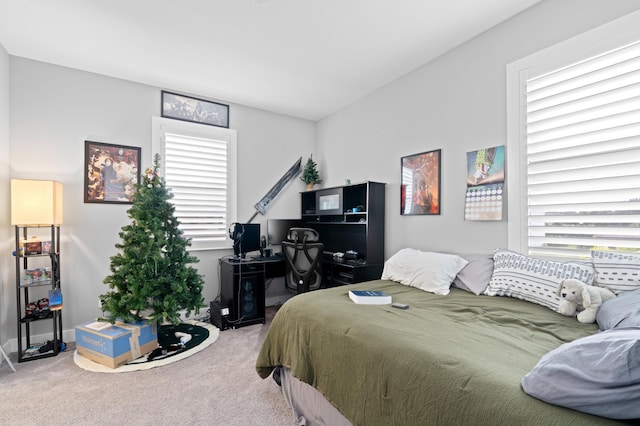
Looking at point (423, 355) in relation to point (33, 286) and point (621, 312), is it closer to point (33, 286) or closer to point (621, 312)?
point (621, 312)

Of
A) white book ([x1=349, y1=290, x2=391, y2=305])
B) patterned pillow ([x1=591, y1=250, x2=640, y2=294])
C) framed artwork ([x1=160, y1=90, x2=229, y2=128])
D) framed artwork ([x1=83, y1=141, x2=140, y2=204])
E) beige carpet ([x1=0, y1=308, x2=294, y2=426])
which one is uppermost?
framed artwork ([x1=160, y1=90, x2=229, y2=128])

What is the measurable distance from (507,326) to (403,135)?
7.66 ft

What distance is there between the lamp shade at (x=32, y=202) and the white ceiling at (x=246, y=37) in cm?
131

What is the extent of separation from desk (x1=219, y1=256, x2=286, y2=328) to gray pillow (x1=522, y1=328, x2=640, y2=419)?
301 cm

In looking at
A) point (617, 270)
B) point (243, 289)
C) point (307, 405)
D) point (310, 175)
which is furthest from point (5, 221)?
point (617, 270)

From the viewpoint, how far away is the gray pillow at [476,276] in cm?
227

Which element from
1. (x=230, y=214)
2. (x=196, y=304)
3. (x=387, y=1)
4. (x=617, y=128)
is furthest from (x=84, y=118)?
(x=617, y=128)

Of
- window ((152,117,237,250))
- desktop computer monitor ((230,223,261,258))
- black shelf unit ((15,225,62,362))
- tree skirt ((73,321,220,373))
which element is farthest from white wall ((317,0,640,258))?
black shelf unit ((15,225,62,362))

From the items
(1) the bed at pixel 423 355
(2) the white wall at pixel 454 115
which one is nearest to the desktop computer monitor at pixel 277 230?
(2) the white wall at pixel 454 115

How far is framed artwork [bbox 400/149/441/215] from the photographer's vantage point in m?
3.00

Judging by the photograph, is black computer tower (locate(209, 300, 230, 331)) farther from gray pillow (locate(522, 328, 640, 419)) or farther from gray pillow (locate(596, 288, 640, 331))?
gray pillow (locate(596, 288, 640, 331))

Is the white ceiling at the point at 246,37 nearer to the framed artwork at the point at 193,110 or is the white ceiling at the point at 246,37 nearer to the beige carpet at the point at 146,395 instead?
the framed artwork at the point at 193,110

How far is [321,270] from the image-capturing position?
339cm

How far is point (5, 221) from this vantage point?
9.16 ft
